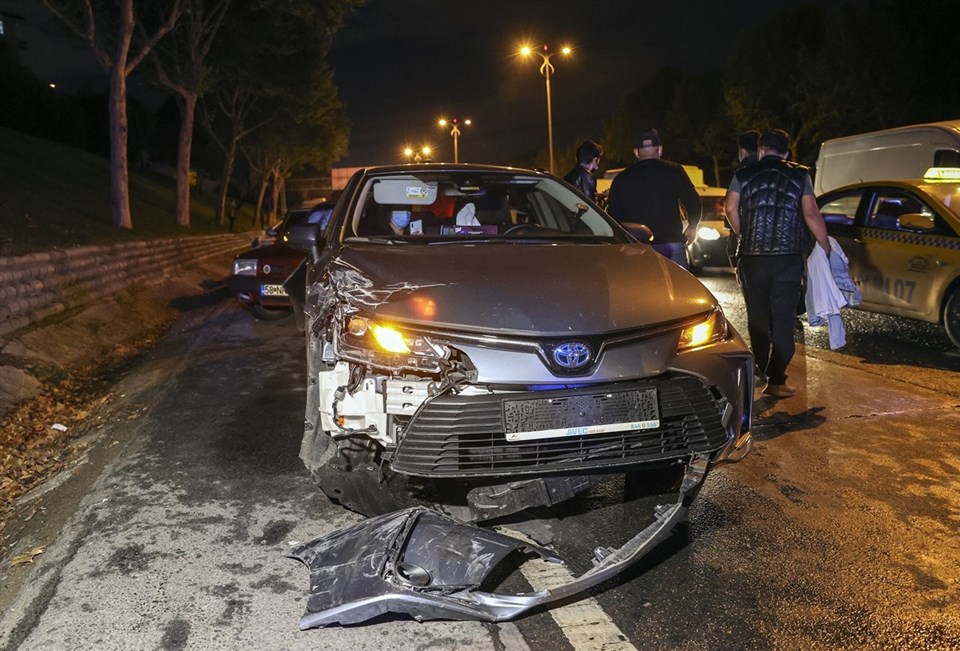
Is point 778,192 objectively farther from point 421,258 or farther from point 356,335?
point 356,335

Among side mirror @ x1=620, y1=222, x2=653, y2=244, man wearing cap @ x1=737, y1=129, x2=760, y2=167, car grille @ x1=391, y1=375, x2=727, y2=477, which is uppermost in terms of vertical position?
man wearing cap @ x1=737, y1=129, x2=760, y2=167

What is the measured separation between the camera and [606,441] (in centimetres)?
331

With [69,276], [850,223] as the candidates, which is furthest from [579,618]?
[69,276]

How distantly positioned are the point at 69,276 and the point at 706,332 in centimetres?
852

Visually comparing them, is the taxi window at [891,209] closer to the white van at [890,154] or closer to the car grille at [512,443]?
the white van at [890,154]

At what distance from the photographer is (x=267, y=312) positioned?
11383 mm

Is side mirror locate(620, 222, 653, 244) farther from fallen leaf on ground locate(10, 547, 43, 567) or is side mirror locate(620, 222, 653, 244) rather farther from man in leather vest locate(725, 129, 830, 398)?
fallen leaf on ground locate(10, 547, 43, 567)

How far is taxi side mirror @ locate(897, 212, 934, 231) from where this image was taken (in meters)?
7.91

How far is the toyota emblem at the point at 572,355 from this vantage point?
Result: 10.9 feet

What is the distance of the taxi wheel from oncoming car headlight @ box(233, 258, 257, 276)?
25.5ft

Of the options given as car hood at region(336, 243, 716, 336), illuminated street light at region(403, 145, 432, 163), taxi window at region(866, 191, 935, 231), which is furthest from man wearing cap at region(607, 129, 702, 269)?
illuminated street light at region(403, 145, 432, 163)

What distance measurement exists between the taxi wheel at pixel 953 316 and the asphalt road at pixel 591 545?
1.63m

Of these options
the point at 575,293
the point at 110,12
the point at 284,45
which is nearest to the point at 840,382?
the point at 575,293

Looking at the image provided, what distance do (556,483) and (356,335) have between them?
104 cm
